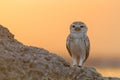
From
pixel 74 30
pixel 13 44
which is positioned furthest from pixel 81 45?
pixel 13 44

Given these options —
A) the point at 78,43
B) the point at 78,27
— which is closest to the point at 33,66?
the point at 78,43

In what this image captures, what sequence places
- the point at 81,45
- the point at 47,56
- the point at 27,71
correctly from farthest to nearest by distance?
the point at 81,45 < the point at 47,56 < the point at 27,71

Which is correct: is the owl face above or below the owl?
above

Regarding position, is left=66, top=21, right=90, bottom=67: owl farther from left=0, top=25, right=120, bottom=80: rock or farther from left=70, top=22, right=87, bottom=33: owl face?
left=0, top=25, right=120, bottom=80: rock

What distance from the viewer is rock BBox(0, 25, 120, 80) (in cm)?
599

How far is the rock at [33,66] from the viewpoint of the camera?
5.99 metres

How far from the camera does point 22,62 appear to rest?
616cm

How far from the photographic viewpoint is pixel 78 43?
432 inches

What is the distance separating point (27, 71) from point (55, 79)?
43 centimetres

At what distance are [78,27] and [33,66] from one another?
4.98 meters

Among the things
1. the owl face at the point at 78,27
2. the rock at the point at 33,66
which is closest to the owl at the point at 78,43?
the owl face at the point at 78,27

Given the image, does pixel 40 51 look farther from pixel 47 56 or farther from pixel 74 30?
pixel 74 30

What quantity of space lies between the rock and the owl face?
13.9 ft

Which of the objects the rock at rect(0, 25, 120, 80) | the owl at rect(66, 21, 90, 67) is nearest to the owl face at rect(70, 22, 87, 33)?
the owl at rect(66, 21, 90, 67)
